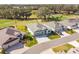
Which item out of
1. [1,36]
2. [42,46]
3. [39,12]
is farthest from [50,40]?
[1,36]

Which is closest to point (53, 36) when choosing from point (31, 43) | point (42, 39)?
point (42, 39)

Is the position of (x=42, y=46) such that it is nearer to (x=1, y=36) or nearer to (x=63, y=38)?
(x=63, y=38)

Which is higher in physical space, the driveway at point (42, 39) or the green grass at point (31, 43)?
the driveway at point (42, 39)

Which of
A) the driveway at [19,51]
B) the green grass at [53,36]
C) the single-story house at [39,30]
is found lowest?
the driveway at [19,51]

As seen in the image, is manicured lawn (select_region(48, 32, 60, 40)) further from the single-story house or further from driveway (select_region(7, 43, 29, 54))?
driveway (select_region(7, 43, 29, 54))

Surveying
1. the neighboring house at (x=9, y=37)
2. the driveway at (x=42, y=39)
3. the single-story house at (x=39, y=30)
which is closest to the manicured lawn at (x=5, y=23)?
the neighboring house at (x=9, y=37)

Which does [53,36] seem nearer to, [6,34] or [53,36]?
[53,36]

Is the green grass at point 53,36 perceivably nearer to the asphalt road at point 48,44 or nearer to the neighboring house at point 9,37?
the asphalt road at point 48,44

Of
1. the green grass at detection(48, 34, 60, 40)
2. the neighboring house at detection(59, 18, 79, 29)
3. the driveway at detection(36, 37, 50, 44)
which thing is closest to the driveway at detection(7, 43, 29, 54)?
the driveway at detection(36, 37, 50, 44)
